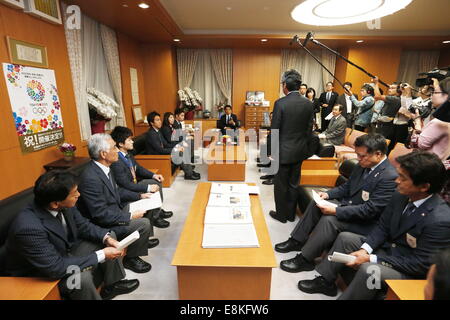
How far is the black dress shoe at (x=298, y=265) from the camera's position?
1.91 metres

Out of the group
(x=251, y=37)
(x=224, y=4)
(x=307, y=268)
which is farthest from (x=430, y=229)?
(x=251, y=37)

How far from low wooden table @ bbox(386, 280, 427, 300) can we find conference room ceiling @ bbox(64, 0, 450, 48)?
12.0 ft

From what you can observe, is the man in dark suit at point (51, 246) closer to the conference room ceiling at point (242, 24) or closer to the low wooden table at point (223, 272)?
the low wooden table at point (223, 272)

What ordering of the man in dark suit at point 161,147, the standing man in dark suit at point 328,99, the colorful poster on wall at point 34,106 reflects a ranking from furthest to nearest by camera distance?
1. the standing man in dark suit at point 328,99
2. the man in dark suit at point 161,147
3. the colorful poster on wall at point 34,106

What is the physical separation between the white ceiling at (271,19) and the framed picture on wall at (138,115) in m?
1.96

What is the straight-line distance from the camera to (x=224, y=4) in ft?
12.0

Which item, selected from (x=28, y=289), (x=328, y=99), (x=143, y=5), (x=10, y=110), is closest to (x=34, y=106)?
(x=10, y=110)

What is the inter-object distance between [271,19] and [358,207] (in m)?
4.06

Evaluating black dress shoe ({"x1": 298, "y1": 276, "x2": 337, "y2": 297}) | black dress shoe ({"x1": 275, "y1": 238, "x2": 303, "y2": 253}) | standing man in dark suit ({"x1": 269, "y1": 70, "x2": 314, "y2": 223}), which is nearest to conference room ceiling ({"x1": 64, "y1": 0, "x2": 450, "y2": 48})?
standing man in dark suit ({"x1": 269, "y1": 70, "x2": 314, "y2": 223})

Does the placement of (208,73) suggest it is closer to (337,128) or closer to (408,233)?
(337,128)

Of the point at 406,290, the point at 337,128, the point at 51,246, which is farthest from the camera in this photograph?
the point at 337,128

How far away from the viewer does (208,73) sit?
6953 millimetres

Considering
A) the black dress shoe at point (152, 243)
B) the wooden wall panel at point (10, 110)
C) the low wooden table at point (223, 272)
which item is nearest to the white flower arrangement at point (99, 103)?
the wooden wall panel at point (10, 110)

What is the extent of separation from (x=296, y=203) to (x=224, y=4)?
125 inches
